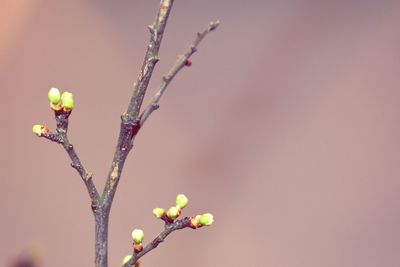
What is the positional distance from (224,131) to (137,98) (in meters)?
0.66

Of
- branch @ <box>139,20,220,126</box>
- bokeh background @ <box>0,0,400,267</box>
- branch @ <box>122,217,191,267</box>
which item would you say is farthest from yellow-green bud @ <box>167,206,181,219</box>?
bokeh background @ <box>0,0,400,267</box>

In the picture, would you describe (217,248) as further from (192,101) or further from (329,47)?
(329,47)

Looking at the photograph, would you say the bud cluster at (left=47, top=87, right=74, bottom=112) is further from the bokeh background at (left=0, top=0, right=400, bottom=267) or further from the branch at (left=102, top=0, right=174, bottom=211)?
the bokeh background at (left=0, top=0, right=400, bottom=267)

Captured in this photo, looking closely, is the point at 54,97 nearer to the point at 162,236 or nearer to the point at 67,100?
the point at 67,100

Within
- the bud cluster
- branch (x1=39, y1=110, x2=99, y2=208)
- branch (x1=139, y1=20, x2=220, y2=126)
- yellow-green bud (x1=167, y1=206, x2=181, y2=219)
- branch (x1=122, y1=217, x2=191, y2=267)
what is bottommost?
branch (x1=122, y1=217, x2=191, y2=267)

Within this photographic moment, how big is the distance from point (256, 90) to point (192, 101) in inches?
6.3

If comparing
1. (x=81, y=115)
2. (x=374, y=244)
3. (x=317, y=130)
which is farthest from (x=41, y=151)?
(x=374, y=244)

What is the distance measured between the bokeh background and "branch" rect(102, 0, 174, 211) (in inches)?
24.8

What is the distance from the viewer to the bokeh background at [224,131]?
98 centimetres

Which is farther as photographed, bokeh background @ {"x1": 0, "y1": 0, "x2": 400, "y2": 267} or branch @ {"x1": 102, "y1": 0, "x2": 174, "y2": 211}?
bokeh background @ {"x1": 0, "y1": 0, "x2": 400, "y2": 267}

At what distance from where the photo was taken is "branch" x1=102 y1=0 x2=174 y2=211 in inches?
14.9

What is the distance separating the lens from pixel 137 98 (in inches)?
15.2

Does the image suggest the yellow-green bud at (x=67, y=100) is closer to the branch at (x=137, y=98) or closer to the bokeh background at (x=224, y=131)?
the branch at (x=137, y=98)

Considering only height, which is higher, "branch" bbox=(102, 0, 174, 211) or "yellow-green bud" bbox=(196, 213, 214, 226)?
"branch" bbox=(102, 0, 174, 211)
